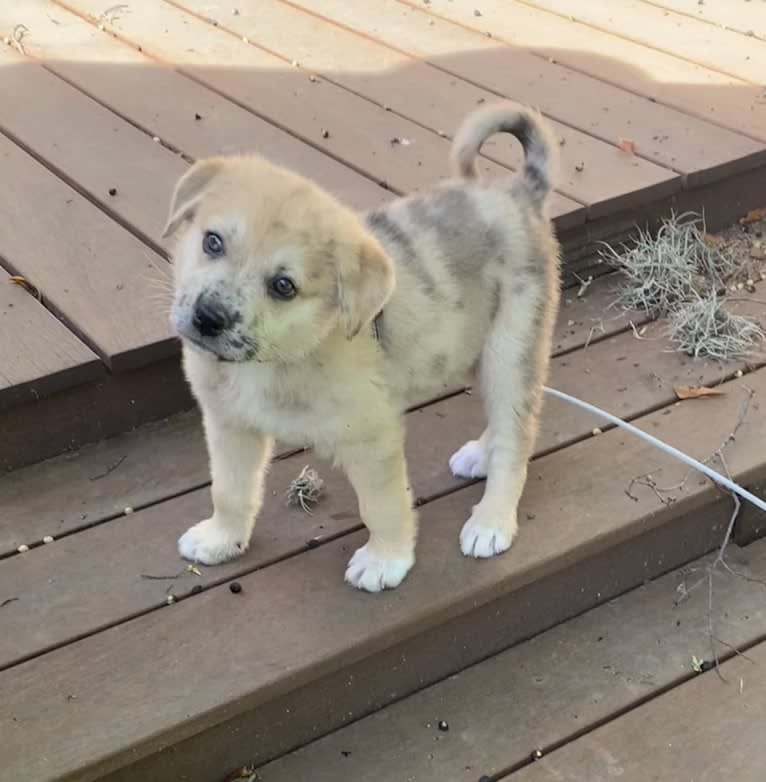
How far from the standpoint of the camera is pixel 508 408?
7.38 feet

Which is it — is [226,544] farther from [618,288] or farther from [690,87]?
[690,87]

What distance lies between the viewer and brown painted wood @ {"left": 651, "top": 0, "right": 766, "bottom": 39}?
406 centimetres

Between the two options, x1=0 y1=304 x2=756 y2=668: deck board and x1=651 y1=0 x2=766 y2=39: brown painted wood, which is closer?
x1=0 y1=304 x2=756 y2=668: deck board

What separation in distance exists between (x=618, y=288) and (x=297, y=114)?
1088mm

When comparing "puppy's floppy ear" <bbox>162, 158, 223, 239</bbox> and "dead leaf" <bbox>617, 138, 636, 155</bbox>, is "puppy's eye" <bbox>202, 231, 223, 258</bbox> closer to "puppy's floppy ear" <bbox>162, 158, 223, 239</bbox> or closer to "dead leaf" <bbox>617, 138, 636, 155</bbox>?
"puppy's floppy ear" <bbox>162, 158, 223, 239</bbox>

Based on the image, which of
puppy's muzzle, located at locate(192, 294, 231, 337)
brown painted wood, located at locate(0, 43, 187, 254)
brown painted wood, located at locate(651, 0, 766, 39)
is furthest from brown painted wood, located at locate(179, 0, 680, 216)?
puppy's muzzle, located at locate(192, 294, 231, 337)

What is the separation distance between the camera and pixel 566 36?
13.0 ft

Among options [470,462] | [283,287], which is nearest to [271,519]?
[470,462]

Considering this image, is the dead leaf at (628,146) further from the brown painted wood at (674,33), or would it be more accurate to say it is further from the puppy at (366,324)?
the puppy at (366,324)

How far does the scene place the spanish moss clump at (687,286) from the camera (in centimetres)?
285

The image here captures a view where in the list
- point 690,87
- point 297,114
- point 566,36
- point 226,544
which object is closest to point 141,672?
point 226,544

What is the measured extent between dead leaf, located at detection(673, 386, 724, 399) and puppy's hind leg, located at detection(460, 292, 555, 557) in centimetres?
57

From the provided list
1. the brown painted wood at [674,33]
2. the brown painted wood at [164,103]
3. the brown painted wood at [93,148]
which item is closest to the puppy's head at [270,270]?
the brown painted wood at [93,148]

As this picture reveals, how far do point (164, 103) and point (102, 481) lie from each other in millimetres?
1449
